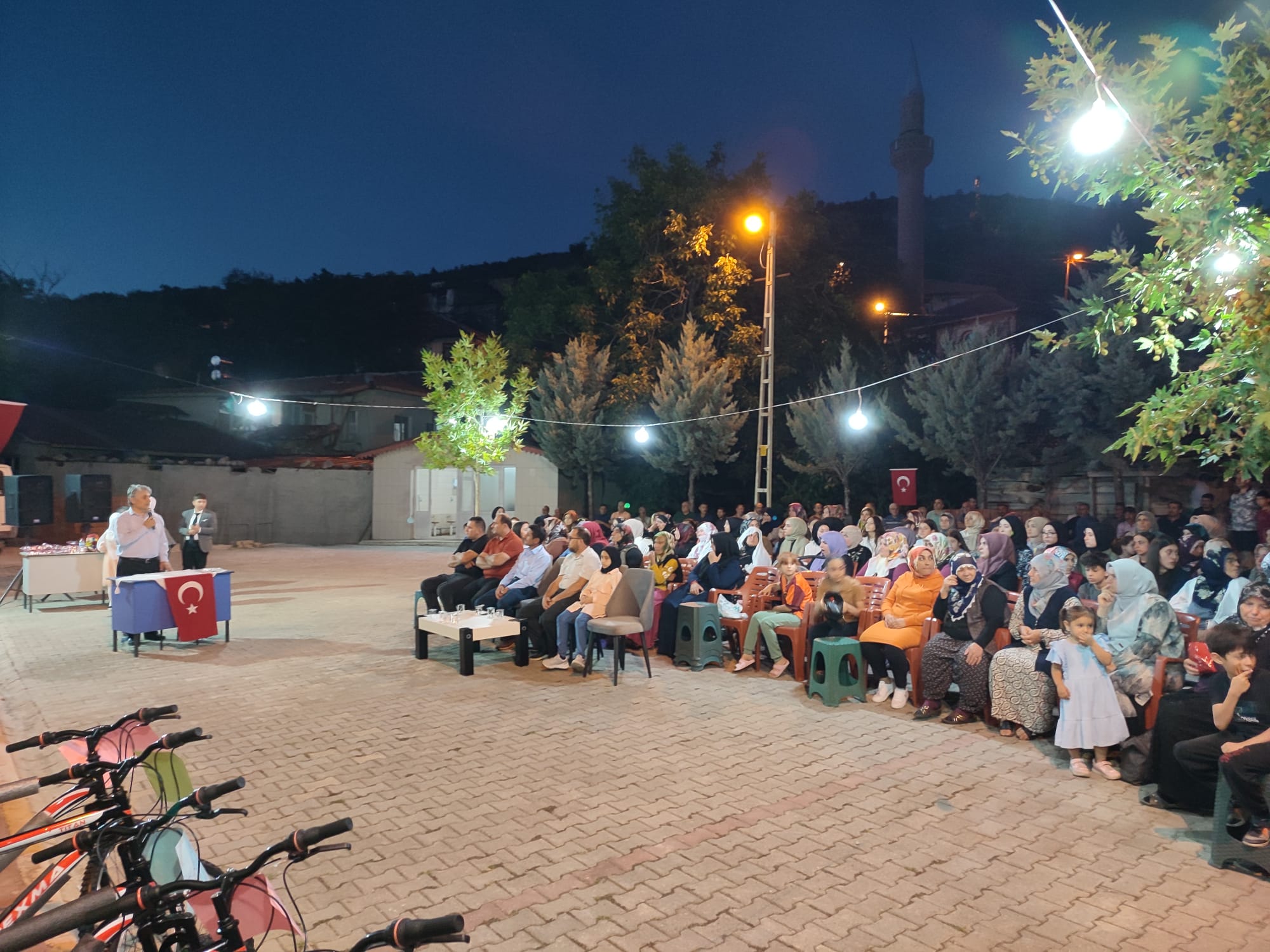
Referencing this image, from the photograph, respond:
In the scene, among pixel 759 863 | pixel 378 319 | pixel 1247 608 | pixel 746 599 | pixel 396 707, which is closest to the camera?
pixel 759 863

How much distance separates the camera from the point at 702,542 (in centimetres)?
1185

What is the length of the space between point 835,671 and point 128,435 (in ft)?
92.5

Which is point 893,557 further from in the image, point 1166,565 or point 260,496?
point 260,496

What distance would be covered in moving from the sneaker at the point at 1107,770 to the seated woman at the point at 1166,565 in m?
3.36

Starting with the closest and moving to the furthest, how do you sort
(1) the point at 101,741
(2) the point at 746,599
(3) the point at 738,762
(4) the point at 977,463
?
(1) the point at 101,741, (3) the point at 738,762, (2) the point at 746,599, (4) the point at 977,463

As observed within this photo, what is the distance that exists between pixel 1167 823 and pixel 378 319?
42380mm

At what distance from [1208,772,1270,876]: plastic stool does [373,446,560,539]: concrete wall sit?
2329 cm

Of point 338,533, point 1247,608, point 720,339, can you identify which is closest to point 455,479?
point 338,533

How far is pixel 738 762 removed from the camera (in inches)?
207

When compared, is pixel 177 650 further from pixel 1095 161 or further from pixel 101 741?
pixel 1095 161

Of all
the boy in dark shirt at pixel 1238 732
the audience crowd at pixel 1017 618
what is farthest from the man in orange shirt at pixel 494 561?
the boy in dark shirt at pixel 1238 732

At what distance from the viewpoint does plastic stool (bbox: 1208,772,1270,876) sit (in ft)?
12.3

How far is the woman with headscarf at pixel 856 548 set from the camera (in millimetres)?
10696

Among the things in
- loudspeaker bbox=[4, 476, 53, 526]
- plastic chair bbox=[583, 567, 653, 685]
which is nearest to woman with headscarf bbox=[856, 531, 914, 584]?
plastic chair bbox=[583, 567, 653, 685]
